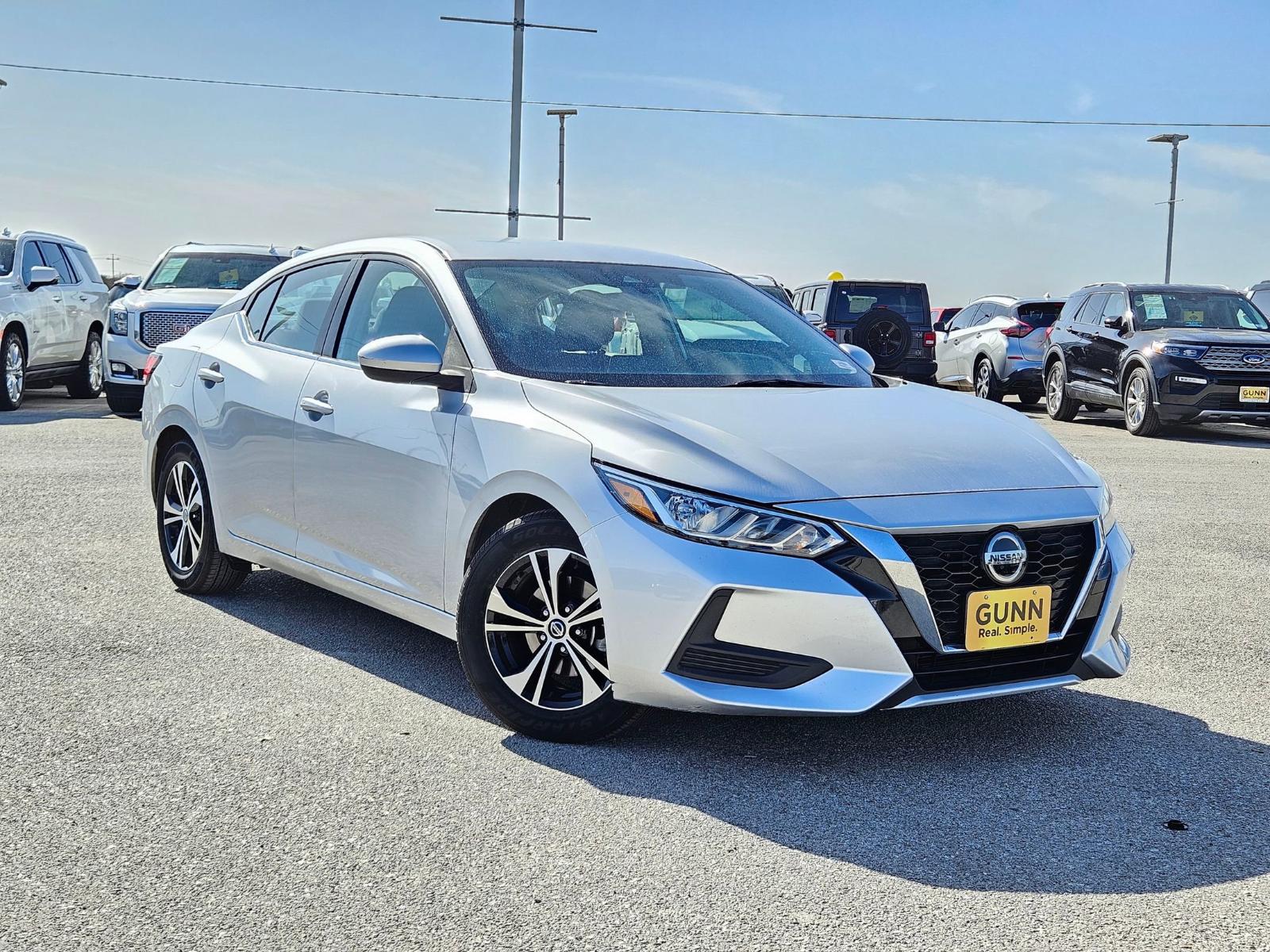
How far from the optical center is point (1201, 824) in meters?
3.81

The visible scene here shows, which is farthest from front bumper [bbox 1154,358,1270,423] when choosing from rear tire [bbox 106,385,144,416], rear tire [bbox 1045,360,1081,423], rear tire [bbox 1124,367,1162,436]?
rear tire [bbox 106,385,144,416]

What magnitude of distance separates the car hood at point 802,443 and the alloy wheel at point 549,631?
1.26 feet

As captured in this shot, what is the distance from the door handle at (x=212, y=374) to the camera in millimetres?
6152

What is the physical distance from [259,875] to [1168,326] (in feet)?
51.5

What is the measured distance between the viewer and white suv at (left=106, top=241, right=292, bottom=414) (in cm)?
1536

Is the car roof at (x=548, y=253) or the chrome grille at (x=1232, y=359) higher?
Result: the car roof at (x=548, y=253)

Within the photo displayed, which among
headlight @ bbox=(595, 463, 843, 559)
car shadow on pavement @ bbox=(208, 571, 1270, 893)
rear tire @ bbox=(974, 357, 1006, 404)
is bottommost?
rear tire @ bbox=(974, 357, 1006, 404)

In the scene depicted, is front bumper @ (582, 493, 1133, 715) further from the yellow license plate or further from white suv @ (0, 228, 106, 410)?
white suv @ (0, 228, 106, 410)

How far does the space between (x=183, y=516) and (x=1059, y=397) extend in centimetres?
1471

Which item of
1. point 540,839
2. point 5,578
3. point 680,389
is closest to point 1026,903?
point 540,839

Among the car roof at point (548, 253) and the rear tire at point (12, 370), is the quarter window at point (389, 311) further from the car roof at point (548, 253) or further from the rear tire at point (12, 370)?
the rear tire at point (12, 370)

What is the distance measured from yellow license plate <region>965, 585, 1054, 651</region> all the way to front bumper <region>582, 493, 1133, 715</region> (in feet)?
0.21

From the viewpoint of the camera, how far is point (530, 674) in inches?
173

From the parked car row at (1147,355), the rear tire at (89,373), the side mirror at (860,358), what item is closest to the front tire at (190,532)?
the side mirror at (860,358)
